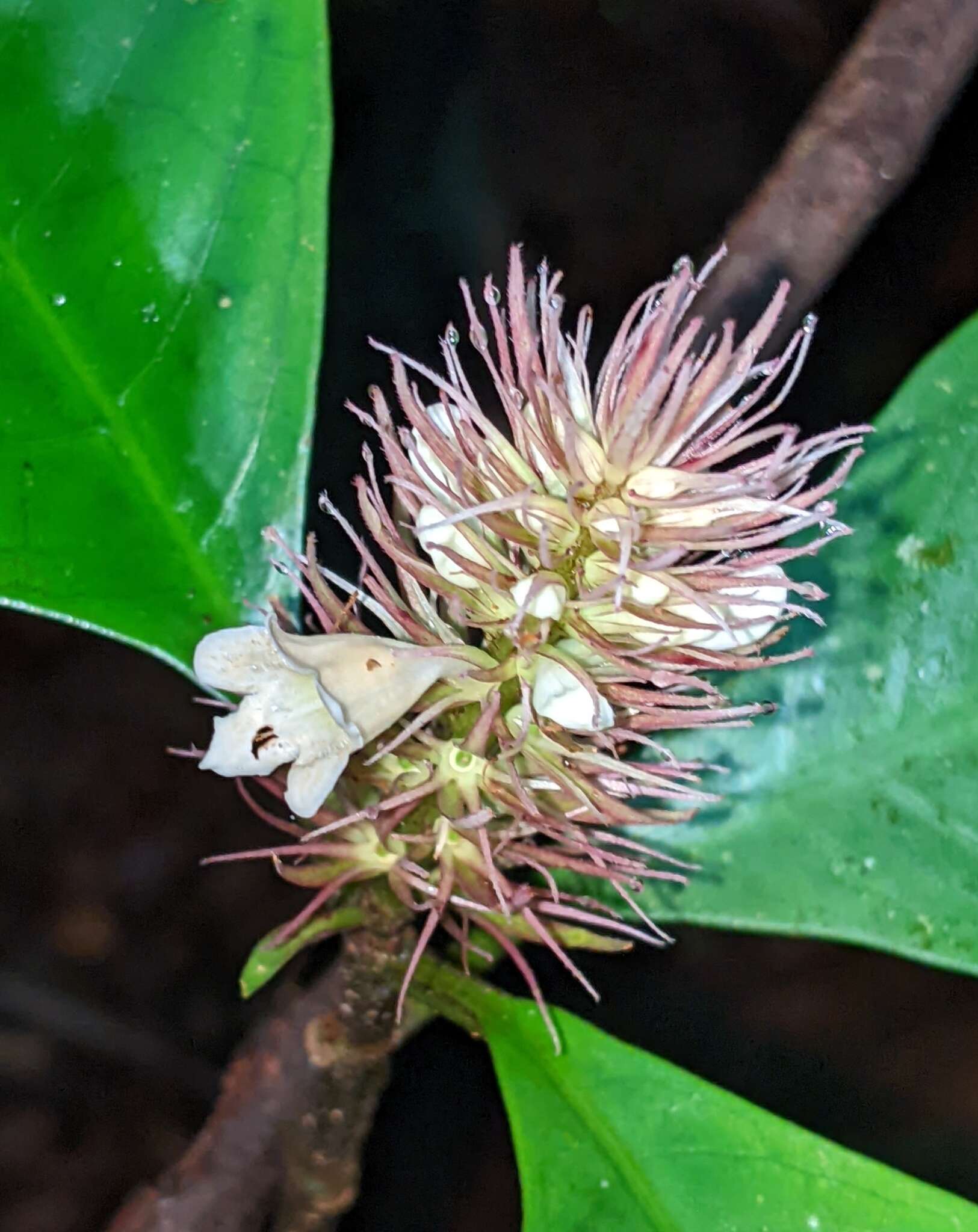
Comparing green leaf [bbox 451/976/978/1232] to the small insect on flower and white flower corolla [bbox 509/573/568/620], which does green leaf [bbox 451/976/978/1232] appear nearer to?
the small insect on flower

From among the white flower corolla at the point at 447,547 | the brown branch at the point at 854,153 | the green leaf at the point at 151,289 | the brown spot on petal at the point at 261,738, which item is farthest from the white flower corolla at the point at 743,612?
the brown branch at the point at 854,153

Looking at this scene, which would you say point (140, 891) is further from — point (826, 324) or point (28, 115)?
point (826, 324)

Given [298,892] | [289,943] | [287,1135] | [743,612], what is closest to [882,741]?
[743,612]

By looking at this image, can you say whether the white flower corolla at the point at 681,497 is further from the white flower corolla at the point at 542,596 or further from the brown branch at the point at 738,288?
the brown branch at the point at 738,288

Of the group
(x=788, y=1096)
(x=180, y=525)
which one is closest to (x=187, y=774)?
(x=180, y=525)

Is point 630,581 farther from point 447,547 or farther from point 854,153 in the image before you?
point 854,153

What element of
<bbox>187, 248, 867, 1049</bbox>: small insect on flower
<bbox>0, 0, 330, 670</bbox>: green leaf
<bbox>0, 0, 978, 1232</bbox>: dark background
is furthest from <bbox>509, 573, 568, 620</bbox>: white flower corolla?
<bbox>0, 0, 978, 1232</bbox>: dark background
